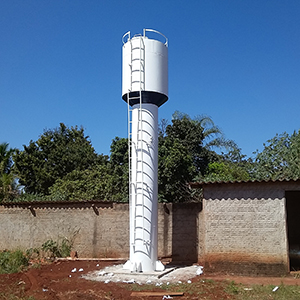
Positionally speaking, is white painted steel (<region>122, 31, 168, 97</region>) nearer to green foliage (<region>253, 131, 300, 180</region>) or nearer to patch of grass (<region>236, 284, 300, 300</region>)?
patch of grass (<region>236, 284, 300, 300</region>)

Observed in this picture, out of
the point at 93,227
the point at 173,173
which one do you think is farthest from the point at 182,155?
the point at 93,227

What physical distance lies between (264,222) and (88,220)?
23.1 ft

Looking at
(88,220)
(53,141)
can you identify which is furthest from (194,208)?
(53,141)

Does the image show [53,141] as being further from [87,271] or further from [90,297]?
[90,297]

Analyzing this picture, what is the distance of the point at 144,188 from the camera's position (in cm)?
1230

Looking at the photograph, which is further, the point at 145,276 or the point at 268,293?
the point at 145,276

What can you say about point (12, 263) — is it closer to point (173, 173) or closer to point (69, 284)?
point (69, 284)

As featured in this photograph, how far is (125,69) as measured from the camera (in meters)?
13.1

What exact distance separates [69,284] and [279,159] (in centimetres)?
1681

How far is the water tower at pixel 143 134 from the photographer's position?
12180 mm

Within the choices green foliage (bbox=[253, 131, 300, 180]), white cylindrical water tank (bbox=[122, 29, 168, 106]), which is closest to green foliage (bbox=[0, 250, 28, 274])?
white cylindrical water tank (bbox=[122, 29, 168, 106])

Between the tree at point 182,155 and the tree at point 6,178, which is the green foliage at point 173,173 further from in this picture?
the tree at point 6,178

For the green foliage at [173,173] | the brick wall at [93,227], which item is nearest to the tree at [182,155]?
the green foliage at [173,173]

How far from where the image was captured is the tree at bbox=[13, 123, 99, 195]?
29.3m
